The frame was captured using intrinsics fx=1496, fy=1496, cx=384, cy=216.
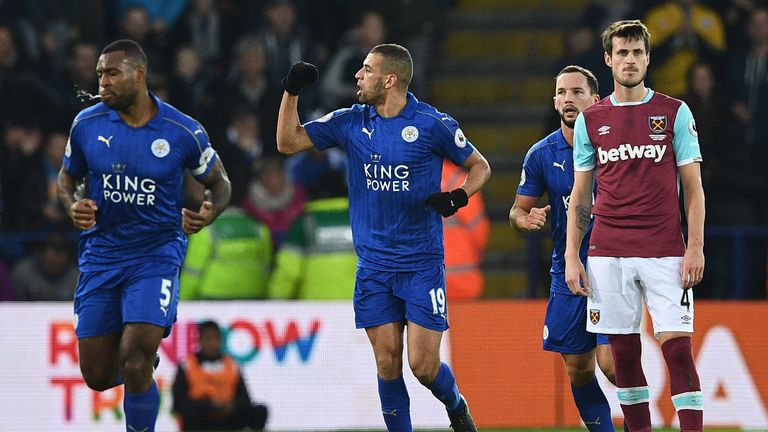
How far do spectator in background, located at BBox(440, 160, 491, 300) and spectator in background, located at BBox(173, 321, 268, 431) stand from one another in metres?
2.08

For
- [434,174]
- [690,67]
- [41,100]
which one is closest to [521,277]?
[690,67]

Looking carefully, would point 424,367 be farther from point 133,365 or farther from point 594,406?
point 133,365

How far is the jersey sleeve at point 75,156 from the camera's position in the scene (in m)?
9.33

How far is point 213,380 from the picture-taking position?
1268 cm

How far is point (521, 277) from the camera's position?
15.4 metres

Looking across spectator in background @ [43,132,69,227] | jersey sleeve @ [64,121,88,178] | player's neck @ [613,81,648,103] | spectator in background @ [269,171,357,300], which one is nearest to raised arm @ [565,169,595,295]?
player's neck @ [613,81,648,103]

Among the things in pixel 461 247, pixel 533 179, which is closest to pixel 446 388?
pixel 533 179

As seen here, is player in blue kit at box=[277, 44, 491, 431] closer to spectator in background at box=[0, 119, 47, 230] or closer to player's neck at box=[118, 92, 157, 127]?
player's neck at box=[118, 92, 157, 127]

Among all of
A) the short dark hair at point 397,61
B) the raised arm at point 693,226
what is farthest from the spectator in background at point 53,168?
the raised arm at point 693,226

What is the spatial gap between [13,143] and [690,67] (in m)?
6.70

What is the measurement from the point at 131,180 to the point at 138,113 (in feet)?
1.46

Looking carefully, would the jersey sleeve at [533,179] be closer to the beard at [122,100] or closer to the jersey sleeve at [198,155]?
the jersey sleeve at [198,155]

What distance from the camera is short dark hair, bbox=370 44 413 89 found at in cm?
918

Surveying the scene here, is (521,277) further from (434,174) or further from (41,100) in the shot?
(434,174)
